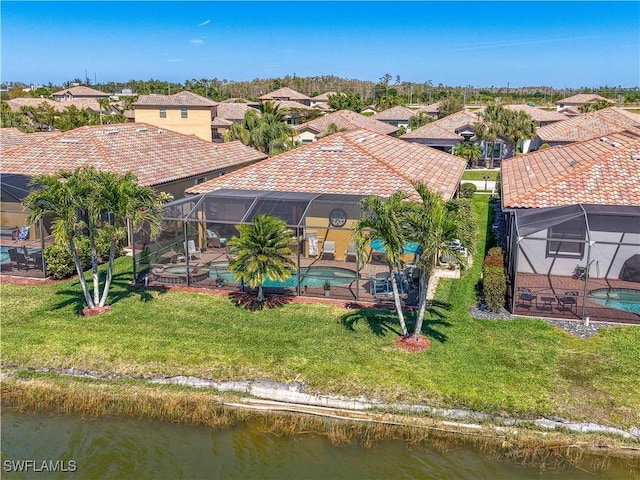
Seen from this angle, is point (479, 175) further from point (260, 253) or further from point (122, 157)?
point (260, 253)

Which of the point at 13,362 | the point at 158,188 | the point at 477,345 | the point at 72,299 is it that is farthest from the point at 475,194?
the point at 13,362

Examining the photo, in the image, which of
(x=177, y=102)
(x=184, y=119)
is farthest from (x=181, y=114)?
(x=177, y=102)

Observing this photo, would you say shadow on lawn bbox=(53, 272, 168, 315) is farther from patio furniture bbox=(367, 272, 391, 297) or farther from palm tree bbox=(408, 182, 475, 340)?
palm tree bbox=(408, 182, 475, 340)

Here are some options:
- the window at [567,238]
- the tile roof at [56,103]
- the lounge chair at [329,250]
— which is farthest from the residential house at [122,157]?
the tile roof at [56,103]

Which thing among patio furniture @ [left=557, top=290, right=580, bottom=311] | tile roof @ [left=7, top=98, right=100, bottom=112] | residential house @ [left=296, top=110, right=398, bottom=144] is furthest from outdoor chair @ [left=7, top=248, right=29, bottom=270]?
tile roof @ [left=7, top=98, right=100, bottom=112]

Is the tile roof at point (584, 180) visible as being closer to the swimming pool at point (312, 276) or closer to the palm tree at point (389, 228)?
the swimming pool at point (312, 276)

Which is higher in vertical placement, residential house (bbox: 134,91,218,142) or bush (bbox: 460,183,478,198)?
residential house (bbox: 134,91,218,142)

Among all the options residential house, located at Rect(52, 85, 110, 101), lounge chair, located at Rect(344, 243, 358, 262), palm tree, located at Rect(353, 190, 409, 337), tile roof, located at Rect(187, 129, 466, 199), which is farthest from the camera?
residential house, located at Rect(52, 85, 110, 101)
